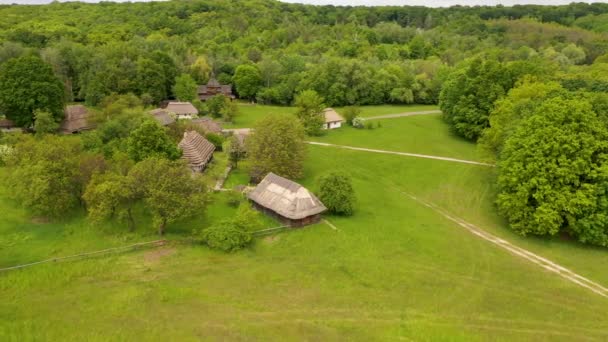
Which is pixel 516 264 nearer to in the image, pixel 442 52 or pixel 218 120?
pixel 218 120

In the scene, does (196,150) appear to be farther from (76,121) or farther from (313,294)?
(313,294)

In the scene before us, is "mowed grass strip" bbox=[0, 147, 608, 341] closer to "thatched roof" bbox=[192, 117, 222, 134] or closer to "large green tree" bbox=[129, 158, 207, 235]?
"large green tree" bbox=[129, 158, 207, 235]

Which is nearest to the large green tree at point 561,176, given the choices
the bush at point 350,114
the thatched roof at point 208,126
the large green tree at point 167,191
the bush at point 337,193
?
the bush at point 337,193

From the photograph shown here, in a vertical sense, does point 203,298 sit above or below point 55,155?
below

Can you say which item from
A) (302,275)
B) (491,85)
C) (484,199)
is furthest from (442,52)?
(302,275)

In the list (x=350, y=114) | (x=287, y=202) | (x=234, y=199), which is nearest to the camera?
(x=287, y=202)

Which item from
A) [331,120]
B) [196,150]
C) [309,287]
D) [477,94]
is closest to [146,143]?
[196,150]

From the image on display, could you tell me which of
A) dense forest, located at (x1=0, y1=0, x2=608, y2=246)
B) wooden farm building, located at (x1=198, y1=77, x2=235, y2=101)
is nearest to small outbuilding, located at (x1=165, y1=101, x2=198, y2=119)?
dense forest, located at (x1=0, y1=0, x2=608, y2=246)
